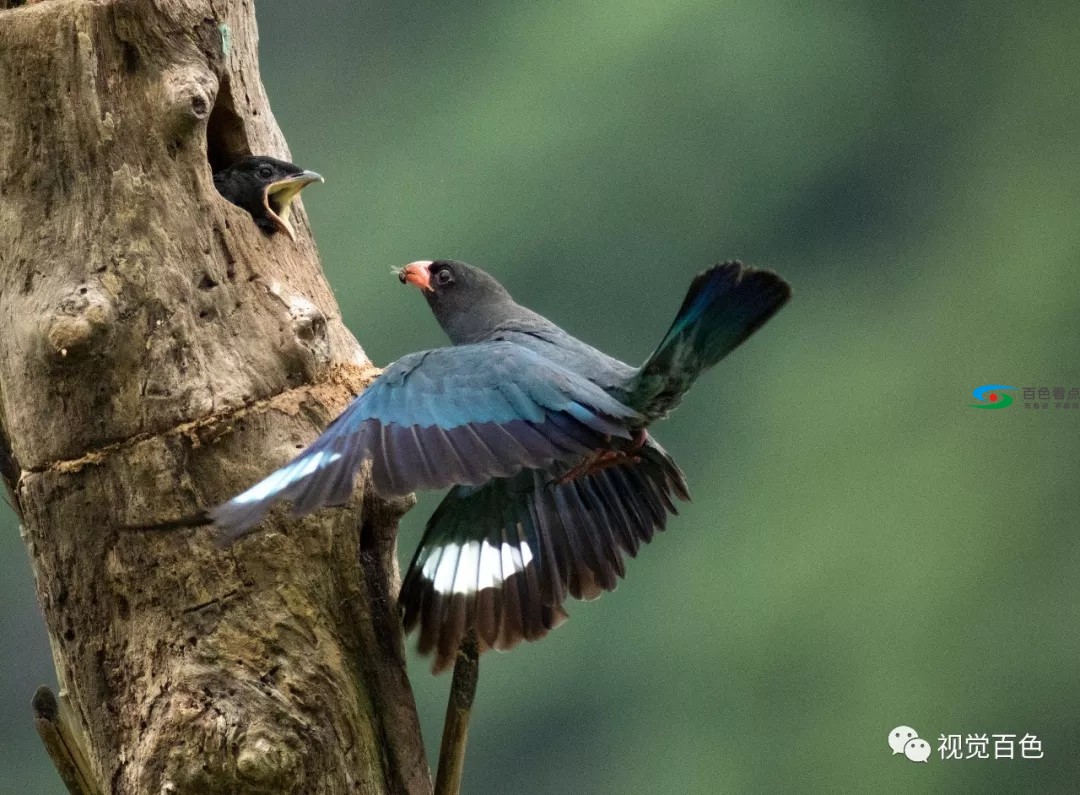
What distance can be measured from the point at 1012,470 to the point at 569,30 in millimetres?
2640

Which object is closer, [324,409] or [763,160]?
[324,409]

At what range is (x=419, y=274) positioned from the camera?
3369mm

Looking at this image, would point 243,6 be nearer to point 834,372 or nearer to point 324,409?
point 324,409

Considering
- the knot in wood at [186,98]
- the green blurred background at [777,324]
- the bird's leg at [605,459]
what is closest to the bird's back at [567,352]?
the bird's leg at [605,459]

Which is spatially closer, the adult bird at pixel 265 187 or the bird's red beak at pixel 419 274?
the adult bird at pixel 265 187

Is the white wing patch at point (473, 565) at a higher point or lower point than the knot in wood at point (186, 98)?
lower

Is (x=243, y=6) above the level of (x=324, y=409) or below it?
above

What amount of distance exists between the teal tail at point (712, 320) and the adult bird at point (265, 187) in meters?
0.89

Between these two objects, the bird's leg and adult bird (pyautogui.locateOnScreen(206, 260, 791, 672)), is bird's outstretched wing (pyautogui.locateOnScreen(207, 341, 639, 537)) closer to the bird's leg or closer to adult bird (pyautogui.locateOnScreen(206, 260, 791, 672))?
adult bird (pyautogui.locateOnScreen(206, 260, 791, 672))

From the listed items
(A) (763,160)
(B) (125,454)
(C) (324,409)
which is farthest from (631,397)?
(A) (763,160)

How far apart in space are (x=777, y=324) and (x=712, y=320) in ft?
10.6

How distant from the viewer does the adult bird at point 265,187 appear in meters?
2.91

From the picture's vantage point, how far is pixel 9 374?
2.59 metres

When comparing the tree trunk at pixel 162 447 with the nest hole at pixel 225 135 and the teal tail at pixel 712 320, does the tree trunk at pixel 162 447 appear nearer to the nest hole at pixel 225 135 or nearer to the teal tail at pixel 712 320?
the nest hole at pixel 225 135
